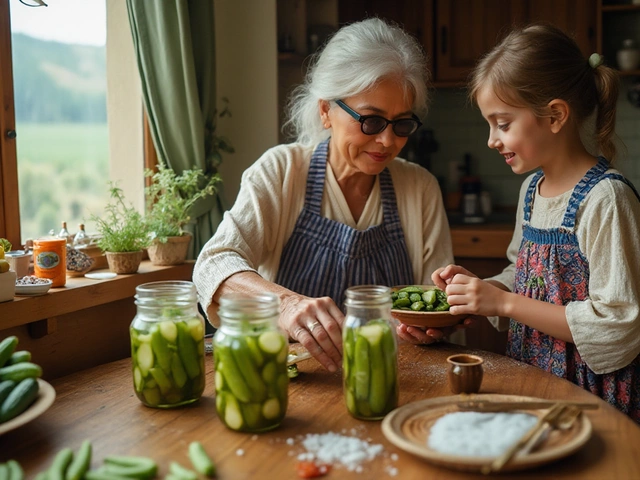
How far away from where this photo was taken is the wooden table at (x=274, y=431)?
112 centimetres

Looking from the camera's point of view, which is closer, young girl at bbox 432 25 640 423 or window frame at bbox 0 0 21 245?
young girl at bbox 432 25 640 423

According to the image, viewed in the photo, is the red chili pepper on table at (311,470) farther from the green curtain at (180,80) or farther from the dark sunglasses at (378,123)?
the green curtain at (180,80)

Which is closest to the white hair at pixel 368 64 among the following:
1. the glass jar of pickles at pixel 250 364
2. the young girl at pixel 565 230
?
the young girl at pixel 565 230

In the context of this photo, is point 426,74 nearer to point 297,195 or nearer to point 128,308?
point 297,195

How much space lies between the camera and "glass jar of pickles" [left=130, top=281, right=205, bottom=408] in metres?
1.33

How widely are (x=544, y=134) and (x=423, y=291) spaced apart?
0.51 metres

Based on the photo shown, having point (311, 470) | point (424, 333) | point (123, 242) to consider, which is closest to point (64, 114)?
point (123, 242)

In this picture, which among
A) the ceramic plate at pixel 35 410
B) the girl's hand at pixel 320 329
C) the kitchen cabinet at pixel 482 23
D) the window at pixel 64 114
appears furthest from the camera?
the kitchen cabinet at pixel 482 23

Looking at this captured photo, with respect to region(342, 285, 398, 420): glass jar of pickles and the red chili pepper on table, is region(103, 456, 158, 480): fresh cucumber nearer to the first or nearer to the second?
the red chili pepper on table

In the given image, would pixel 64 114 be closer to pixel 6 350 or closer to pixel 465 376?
pixel 6 350

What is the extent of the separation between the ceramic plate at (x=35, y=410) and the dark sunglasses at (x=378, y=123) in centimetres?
113

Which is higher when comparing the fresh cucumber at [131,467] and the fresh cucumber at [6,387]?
the fresh cucumber at [6,387]

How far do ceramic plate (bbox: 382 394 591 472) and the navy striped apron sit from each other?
91 centimetres

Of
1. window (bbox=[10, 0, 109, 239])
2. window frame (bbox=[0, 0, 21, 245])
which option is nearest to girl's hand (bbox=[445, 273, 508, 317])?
window frame (bbox=[0, 0, 21, 245])
